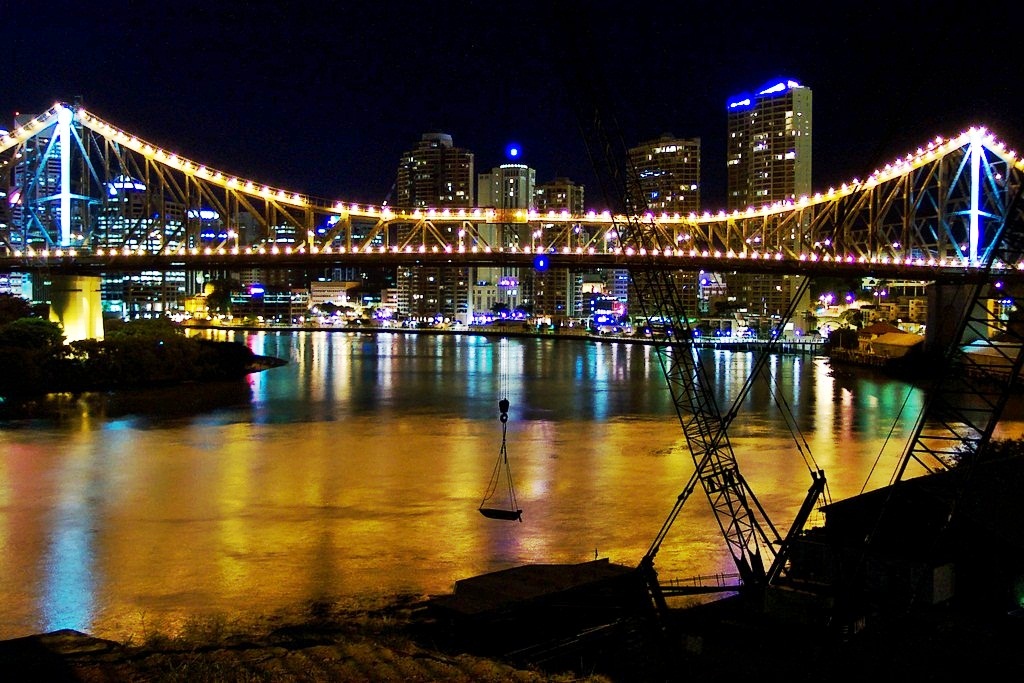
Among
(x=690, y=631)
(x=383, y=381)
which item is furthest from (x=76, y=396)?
(x=690, y=631)

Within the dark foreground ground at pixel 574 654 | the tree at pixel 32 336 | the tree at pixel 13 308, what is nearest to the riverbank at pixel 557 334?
the tree at pixel 32 336

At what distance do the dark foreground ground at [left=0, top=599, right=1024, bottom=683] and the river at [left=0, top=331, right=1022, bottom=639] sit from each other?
1.14m

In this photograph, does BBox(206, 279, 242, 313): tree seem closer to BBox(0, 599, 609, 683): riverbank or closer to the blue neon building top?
the blue neon building top

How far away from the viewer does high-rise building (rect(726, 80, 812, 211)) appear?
15300cm

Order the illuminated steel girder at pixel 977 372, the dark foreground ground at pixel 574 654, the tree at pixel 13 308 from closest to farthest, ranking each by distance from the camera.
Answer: the dark foreground ground at pixel 574 654 < the illuminated steel girder at pixel 977 372 < the tree at pixel 13 308

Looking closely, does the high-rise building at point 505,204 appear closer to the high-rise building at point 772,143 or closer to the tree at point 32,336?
the high-rise building at point 772,143

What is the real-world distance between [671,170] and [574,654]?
5377 inches

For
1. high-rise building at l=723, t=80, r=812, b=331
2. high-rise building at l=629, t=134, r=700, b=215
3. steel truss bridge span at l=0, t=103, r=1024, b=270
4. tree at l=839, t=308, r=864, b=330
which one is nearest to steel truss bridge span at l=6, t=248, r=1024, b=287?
steel truss bridge span at l=0, t=103, r=1024, b=270

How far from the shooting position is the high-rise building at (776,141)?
153000 millimetres

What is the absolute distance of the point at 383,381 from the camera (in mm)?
48844

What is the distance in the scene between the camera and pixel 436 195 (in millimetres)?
164875

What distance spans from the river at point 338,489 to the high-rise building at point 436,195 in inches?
4811

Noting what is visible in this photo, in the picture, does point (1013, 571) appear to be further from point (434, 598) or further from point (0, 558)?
point (0, 558)

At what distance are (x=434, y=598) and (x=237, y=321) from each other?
15692cm
